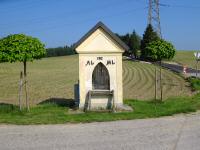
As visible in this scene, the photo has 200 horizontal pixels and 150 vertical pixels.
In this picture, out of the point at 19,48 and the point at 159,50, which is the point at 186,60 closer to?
the point at 159,50

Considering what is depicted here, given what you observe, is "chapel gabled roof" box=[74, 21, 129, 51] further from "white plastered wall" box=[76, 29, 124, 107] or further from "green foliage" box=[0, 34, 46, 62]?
"green foliage" box=[0, 34, 46, 62]

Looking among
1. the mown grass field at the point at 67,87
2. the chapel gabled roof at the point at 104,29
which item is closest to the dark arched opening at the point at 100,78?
the chapel gabled roof at the point at 104,29

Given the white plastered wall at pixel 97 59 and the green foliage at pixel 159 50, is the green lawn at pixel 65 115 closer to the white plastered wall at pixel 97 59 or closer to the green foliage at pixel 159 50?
the white plastered wall at pixel 97 59

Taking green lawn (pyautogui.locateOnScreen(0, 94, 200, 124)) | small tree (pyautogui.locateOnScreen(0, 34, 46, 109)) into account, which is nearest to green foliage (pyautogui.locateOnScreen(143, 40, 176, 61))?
green lawn (pyautogui.locateOnScreen(0, 94, 200, 124))

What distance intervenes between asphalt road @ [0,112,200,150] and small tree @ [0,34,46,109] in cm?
381

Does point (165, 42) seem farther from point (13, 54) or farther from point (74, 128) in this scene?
point (74, 128)

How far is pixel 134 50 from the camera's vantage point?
102125 millimetres

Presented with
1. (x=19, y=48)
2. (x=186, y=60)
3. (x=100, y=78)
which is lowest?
(x=100, y=78)

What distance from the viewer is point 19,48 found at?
48.0 ft

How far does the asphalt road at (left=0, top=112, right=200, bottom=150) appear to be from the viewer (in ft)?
29.3

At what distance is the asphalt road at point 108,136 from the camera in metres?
8.93

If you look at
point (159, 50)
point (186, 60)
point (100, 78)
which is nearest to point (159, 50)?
point (159, 50)

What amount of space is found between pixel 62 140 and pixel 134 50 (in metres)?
93.3

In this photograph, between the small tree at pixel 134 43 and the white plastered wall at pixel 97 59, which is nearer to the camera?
the white plastered wall at pixel 97 59
